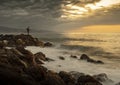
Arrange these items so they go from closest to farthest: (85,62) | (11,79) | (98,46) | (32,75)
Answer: (11,79)
(32,75)
(85,62)
(98,46)

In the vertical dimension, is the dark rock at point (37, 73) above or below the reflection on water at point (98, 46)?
above

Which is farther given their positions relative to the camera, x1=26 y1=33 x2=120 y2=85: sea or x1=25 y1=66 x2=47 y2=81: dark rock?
x1=26 y1=33 x2=120 y2=85: sea

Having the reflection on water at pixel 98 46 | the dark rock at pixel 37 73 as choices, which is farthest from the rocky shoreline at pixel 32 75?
the reflection on water at pixel 98 46

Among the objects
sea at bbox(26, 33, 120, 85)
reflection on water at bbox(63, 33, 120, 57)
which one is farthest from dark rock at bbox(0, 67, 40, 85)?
reflection on water at bbox(63, 33, 120, 57)

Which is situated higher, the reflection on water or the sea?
the sea

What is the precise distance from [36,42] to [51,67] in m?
26.4

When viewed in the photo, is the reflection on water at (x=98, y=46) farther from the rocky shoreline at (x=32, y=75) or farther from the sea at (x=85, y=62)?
the rocky shoreline at (x=32, y=75)

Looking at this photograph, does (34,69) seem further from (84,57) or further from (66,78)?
(84,57)

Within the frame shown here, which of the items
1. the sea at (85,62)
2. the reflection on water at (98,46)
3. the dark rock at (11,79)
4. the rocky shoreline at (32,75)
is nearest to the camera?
the dark rock at (11,79)

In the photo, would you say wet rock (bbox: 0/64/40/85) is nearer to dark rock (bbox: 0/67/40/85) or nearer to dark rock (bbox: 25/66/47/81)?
dark rock (bbox: 0/67/40/85)

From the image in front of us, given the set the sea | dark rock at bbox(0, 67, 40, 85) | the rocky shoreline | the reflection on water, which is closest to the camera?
dark rock at bbox(0, 67, 40, 85)

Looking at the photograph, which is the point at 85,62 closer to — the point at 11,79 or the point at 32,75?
the point at 32,75

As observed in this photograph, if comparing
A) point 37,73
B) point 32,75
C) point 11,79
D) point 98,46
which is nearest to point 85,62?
point 37,73

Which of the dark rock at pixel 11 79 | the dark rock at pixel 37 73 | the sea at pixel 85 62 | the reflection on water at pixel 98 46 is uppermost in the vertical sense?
the dark rock at pixel 11 79
